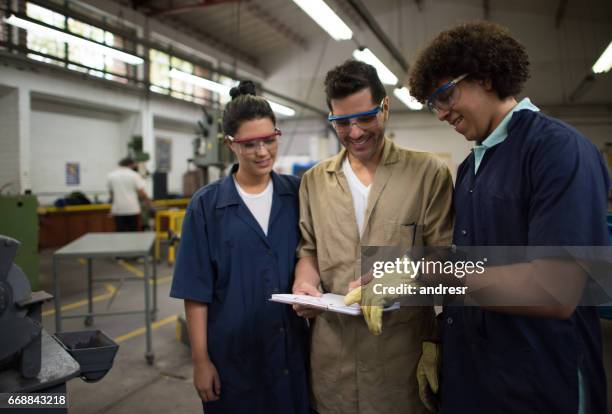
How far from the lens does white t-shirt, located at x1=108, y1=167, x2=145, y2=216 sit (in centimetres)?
552

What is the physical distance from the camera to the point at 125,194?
5.57m

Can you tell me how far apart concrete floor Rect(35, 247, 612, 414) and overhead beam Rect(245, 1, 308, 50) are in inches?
248

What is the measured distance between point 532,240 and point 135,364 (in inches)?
110

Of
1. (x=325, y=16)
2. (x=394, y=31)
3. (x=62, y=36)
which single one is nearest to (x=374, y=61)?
(x=325, y=16)

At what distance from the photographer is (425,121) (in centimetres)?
1124

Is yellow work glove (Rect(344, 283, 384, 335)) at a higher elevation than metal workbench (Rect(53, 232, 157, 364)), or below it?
higher

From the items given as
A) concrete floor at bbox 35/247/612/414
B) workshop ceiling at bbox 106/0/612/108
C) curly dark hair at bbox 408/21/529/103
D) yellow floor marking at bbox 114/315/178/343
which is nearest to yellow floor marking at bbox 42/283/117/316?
concrete floor at bbox 35/247/612/414

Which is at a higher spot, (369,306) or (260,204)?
(260,204)

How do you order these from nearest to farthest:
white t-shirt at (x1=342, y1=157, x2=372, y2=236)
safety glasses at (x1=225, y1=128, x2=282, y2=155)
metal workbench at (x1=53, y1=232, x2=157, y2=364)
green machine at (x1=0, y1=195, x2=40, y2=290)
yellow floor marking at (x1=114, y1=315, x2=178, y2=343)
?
white t-shirt at (x1=342, y1=157, x2=372, y2=236)
safety glasses at (x1=225, y1=128, x2=282, y2=155)
metal workbench at (x1=53, y1=232, x2=157, y2=364)
yellow floor marking at (x1=114, y1=315, x2=178, y2=343)
green machine at (x1=0, y1=195, x2=40, y2=290)

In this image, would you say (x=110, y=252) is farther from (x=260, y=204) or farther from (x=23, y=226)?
(x=23, y=226)

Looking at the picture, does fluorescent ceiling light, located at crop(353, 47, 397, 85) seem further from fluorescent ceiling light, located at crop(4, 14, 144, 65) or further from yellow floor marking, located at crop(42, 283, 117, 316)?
yellow floor marking, located at crop(42, 283, 117, 316)

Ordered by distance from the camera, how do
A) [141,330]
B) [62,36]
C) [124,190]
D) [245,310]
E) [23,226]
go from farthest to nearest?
[124,190] → [62,36] → [23,226] → [141,330] → [245,310]

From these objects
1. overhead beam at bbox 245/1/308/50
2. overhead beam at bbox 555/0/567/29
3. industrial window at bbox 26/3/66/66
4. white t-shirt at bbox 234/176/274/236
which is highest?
overhead beam at bbox 245/1/308/50

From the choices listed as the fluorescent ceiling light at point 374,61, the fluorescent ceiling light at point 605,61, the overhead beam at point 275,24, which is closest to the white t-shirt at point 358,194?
the fluorescent ceiling light at point 374,61
